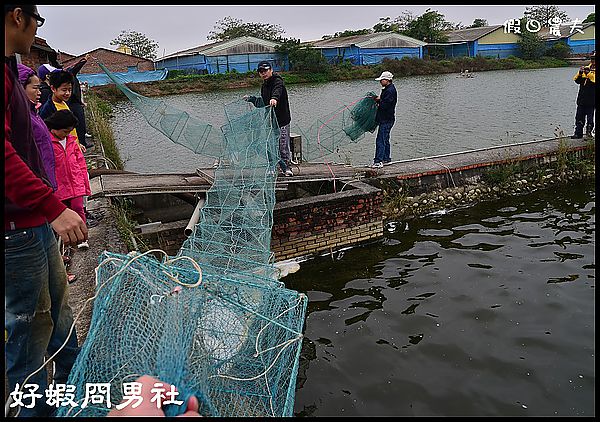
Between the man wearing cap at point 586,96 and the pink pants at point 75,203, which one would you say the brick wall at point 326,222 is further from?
the man wearing cap at point 586,96

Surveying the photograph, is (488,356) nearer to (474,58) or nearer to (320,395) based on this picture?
(320,395)

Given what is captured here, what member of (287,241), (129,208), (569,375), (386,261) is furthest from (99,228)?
(569,375)

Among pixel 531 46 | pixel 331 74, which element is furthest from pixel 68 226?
pixel 531 46

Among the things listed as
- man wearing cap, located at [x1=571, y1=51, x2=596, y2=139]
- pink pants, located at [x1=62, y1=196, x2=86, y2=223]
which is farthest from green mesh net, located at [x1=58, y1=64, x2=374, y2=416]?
man wearing cap, located at [x1=571, y1=51, x2=596, y2=139]

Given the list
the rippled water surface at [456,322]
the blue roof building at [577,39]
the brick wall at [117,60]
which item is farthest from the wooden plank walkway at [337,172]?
the blue roof building at [577,39]

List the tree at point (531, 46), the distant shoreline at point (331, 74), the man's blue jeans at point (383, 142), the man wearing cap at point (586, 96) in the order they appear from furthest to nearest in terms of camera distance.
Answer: the tree at point (531, 46)
the distant shoreline at point (331, 74)
the man wearing cap at point (586, 96)
the man's blue jeans at point (383, 142)

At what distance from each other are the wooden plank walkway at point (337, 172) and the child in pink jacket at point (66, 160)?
116cm

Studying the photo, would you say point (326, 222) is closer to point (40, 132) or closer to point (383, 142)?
point (383, 142)

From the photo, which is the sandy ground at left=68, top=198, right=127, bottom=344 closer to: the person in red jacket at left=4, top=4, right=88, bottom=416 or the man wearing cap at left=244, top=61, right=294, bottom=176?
the person in red jacket at left=4, top=4, right=88, bottom=416

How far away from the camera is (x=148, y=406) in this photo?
2.03 metres

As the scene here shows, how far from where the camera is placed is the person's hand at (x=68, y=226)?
2176 millimetres

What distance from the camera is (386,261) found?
21.8 ft

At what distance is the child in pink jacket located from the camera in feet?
14.3

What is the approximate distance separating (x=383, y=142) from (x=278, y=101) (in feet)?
8.96
